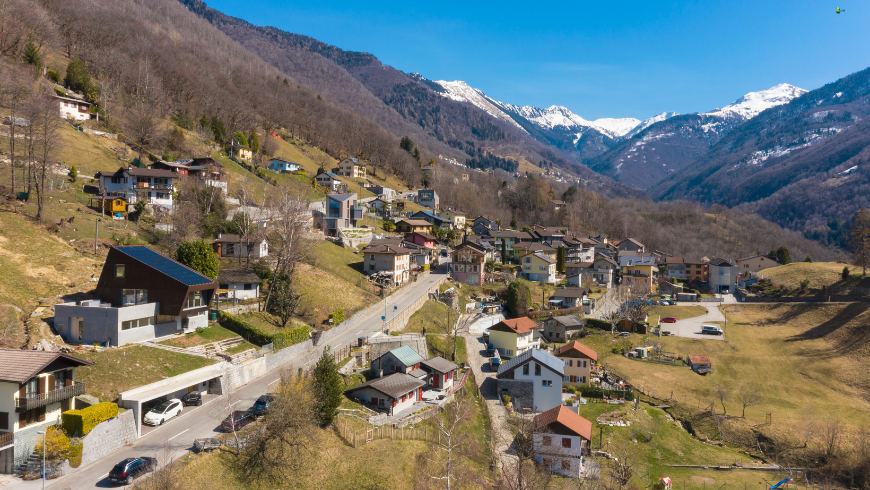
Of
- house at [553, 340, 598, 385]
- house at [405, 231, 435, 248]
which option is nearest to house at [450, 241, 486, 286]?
house at [405, 231, 435, 248]

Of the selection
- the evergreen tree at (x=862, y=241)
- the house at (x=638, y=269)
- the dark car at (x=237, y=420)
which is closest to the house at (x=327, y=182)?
the house at (x=638, y=269)

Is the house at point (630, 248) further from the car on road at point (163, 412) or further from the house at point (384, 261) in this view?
the car on road at point (163, 412)

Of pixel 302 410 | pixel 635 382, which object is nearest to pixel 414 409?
pixel 302 410

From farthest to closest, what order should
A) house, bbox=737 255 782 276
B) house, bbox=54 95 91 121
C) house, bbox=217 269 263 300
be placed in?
house, bbox=737 255 782 276, house, bbox=54 95 91 121, house, bbox=217 269 263 300

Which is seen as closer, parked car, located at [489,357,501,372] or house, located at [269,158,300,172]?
parked car, located at [489,357,501,372]

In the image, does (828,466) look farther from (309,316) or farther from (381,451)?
(309,316)

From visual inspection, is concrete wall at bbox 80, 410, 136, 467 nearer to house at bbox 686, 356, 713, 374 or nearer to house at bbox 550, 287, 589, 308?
house at bbox 686, 356, 713, 374
